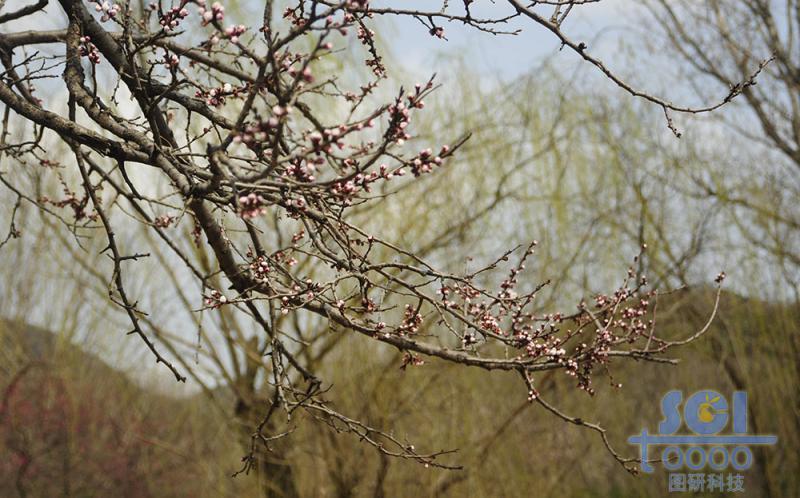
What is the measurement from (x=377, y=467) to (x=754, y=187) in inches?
192

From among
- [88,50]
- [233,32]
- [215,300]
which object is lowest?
[215,300]

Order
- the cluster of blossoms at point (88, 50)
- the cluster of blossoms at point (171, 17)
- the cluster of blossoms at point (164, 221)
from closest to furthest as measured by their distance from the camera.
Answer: the cluster of blossoms at point (171, 17), the cluster of blossoms at point (88, 50), the cluster of blossoms at point (164, 221)

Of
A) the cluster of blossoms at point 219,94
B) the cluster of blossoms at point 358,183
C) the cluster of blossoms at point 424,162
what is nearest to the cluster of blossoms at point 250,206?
the cluster of blossoms at point 358,183

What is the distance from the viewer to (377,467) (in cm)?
608

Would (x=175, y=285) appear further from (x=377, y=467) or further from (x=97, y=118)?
(x=97, y=118)

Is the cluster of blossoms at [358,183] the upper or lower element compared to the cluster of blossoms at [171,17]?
lower

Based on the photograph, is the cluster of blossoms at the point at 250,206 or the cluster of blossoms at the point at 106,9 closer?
the cluster of blossoms at the point at 250,206

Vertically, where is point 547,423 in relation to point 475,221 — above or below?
below

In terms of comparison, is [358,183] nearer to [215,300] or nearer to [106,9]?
[215,300]

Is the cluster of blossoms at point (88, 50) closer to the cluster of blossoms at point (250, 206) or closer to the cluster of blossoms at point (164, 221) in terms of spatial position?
the cluster of blossoms at point (164, 221)

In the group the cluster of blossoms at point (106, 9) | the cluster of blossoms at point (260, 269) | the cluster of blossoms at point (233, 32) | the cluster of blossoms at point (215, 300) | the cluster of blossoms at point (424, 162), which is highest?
the cluster of blossoms at point (106, 9)

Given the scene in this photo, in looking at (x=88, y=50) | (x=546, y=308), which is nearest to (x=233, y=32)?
(x=88, y=50)

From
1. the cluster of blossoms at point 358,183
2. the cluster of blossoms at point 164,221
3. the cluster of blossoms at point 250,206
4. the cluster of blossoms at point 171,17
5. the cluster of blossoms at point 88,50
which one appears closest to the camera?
the cluster of blossoms at point 250,206

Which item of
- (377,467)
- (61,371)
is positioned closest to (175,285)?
(377,467)
